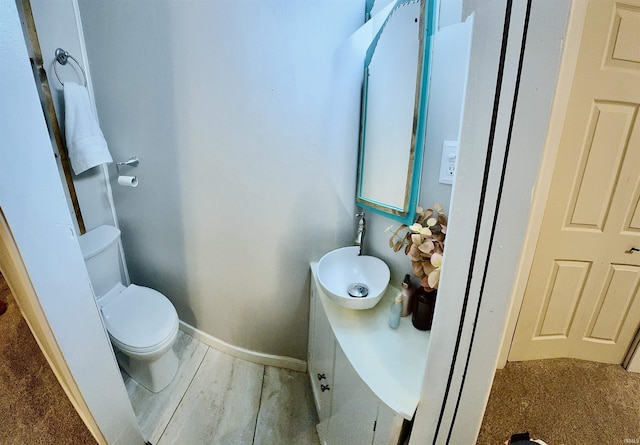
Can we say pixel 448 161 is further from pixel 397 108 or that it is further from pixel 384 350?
pixel 384 350

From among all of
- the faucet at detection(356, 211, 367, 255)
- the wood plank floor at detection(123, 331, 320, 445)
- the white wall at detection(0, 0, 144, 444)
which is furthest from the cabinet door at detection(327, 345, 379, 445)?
the white wall at detection(0, 0, 144, 444)

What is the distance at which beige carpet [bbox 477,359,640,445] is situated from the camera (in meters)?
1.25

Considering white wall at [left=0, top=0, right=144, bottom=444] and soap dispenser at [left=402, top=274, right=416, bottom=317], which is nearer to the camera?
white wall at [left=0, top=0, right=144, bottom=444]

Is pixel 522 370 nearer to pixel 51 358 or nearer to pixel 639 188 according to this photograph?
pixel 639 188

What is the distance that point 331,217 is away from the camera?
4.56 ft

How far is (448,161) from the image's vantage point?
0.93m

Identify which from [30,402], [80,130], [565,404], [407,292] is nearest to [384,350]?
[407,292]

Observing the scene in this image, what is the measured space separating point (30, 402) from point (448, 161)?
236 centimetres

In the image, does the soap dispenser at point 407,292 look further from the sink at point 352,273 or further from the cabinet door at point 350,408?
the cabinet door at point 350,408

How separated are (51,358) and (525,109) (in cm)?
151

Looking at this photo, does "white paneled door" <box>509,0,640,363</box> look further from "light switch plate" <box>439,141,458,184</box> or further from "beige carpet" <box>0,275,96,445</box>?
"beige carpet" <box>0,275,96,445</box>

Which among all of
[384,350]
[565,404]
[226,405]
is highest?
[384,350]

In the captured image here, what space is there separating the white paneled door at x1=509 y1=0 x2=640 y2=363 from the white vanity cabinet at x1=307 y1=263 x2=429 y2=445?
106 centimetres

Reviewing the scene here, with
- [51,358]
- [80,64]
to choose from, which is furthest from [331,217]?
[80,64]
